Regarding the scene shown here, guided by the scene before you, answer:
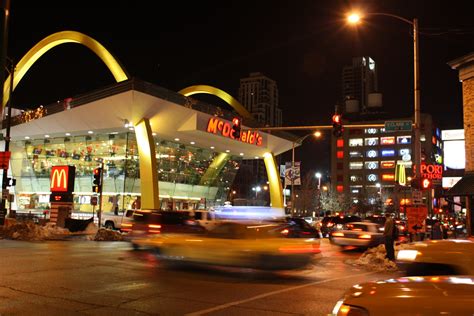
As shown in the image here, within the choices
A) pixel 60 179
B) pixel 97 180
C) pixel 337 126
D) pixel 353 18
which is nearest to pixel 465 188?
pixel 337 126

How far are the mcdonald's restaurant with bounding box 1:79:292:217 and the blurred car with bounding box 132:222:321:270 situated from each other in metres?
23.0

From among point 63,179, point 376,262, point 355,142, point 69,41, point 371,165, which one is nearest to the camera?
point 376,262

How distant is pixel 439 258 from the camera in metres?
7.67

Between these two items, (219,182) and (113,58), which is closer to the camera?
(113,58)

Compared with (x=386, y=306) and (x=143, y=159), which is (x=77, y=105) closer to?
(x=143, y=159)

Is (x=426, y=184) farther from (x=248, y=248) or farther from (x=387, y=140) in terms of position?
(x=387, y=140)

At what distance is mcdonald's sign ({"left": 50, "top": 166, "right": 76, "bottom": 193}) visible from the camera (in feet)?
107

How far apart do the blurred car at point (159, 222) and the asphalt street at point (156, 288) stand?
1.39 metres

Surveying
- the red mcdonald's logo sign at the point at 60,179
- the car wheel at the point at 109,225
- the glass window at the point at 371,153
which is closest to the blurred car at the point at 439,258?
the red mcdonald's logo sign at the point at 60,179

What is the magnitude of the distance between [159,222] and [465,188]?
14.3 metres

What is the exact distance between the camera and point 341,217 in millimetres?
31984

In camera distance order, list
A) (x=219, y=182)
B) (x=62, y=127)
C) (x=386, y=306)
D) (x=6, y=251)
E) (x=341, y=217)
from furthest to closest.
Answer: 1. (x=219, y=182)
2. (x=62, y=127)
3. (x=341, y=217)
4. (x=6, y=251)
5. (x=386, y=306)

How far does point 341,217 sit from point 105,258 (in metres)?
19.3

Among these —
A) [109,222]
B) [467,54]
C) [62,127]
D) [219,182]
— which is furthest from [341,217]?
[219,182]
